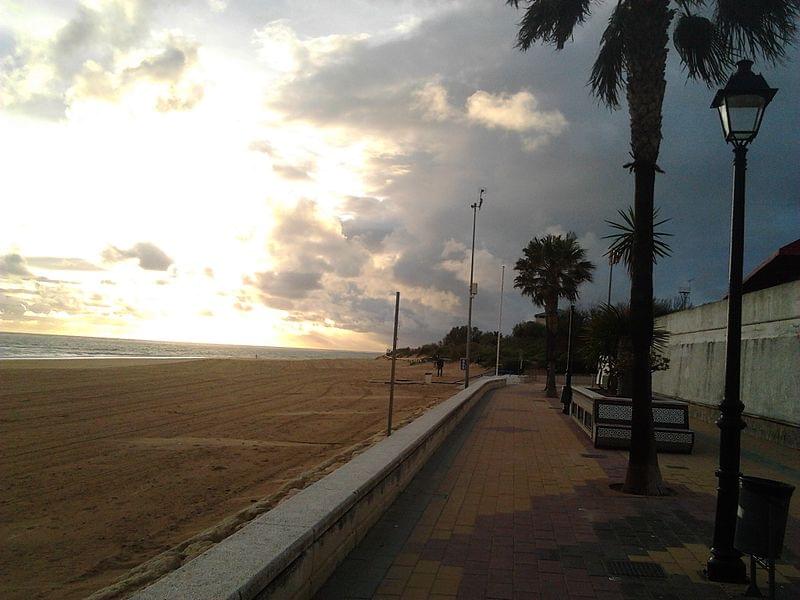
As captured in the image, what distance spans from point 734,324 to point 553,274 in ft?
92.7

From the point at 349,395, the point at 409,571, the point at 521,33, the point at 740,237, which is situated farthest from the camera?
the point at 349,395

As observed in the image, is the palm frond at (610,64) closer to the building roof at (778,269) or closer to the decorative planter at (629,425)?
the decorative planter at (629,425)

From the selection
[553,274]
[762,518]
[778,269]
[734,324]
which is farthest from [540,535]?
[553,274]

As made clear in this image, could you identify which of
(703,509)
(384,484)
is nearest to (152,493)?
(384,484)

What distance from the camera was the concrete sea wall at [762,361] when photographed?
13.5 m

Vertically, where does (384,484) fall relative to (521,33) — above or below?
below

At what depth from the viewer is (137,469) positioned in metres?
10.9

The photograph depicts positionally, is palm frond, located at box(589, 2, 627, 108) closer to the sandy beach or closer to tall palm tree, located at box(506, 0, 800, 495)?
tall palm tree, located at box(506, 0, 800, 495)

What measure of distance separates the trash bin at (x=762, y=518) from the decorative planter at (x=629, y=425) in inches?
307

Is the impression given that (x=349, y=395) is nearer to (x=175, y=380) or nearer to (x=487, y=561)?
(x=175, y=380)

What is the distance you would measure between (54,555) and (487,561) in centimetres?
424

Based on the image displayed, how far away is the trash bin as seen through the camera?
180 inches

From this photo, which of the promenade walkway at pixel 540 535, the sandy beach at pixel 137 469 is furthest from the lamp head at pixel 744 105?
the sandy beach at pixel 137 469

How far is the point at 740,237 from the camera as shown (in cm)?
553
